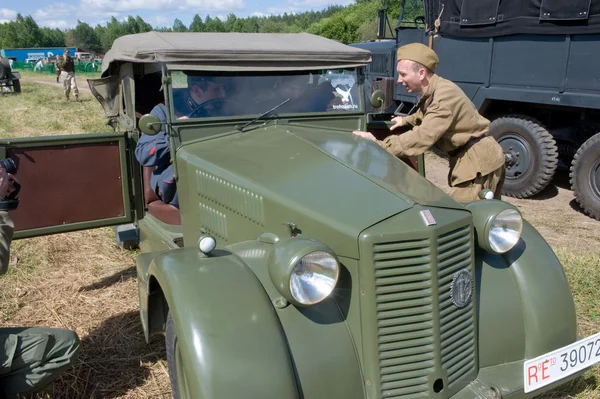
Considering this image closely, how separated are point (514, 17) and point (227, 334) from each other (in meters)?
6.56

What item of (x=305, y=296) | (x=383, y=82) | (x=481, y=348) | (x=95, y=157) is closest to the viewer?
(x=305, y=296)

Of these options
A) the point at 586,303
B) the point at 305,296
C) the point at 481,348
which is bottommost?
the point at 586,303

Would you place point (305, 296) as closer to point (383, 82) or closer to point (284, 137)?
point (284, 137)

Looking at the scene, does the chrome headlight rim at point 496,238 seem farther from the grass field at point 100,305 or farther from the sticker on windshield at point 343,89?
the sticker on windshield at point 343,89

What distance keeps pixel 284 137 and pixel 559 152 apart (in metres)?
5.90

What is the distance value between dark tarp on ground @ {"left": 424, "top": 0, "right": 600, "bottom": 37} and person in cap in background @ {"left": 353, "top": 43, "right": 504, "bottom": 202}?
344cm

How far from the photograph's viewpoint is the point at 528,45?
23.3ft

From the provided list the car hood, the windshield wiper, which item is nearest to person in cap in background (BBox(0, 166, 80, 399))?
the car hood

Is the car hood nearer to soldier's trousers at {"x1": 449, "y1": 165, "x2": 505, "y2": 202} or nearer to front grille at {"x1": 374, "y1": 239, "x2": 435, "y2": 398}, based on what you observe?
front grille at {"x1": 374, "y1": 239, "x2": 435, "y2": 398}

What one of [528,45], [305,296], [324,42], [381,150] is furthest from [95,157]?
[528,45]

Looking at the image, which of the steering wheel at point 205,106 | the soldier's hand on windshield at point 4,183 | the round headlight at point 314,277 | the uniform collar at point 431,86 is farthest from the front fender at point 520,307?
the soldier's hand on windshield at point 4,183

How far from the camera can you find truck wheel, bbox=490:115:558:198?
7.12 m

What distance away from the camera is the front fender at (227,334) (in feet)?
6.76

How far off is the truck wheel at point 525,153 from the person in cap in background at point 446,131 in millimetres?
3356
